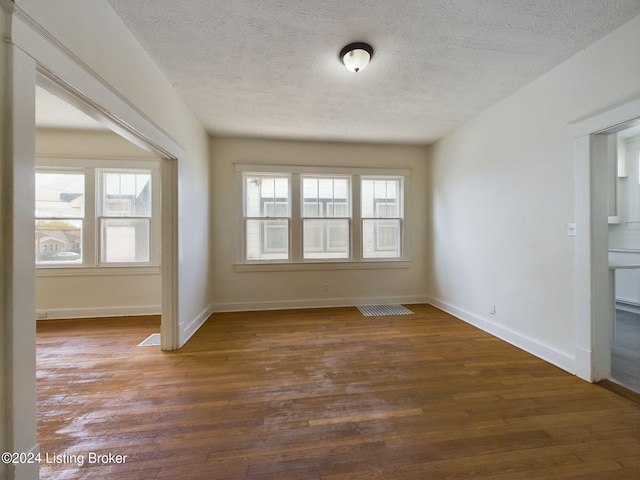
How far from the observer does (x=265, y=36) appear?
2.02 m

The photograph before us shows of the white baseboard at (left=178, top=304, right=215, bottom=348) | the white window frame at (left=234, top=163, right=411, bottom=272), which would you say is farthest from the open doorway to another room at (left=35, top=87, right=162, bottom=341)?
the white window frame at (left=234, top=163, right=411, bottom=272)

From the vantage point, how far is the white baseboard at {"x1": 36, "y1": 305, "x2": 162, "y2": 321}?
12.6ft

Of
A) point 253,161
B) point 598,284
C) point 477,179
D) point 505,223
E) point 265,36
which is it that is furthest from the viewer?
point 253,161

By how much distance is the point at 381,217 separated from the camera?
182 inches

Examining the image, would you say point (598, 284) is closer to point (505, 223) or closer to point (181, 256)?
point (505, 223)

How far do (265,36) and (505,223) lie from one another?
298cm

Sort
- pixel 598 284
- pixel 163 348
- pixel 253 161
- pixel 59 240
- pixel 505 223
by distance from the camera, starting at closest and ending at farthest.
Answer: pixel 598 284 → pixel 163 348 → pixel 505 223 → pixel 59 240 → pixel 253 161

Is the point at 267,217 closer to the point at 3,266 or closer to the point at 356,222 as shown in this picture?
the point at 356,222

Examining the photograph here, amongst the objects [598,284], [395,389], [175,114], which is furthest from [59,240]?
[598,284]

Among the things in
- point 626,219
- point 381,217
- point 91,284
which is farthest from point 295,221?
point 626,219

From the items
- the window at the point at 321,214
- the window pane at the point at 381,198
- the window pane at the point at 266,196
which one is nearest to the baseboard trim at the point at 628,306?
the window at the point at 321,214

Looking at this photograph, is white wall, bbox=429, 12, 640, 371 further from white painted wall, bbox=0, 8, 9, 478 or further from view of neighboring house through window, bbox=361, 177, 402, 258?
white painted wall, bbox=0, 8, 9, 478

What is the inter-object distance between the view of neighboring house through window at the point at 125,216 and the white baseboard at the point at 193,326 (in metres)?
1.31

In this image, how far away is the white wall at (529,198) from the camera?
2.12m
